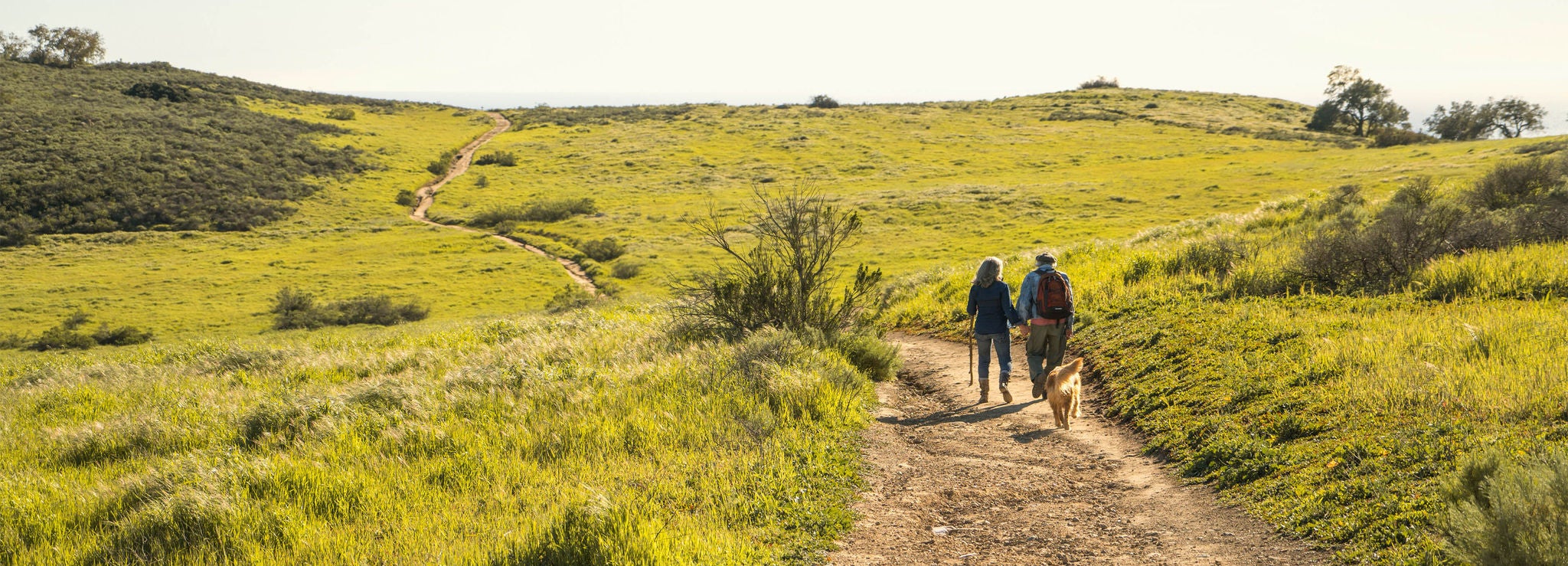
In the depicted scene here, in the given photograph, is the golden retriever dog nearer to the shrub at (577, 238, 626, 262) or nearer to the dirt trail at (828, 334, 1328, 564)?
the dirt trail at (828, 334, 1328, 564)

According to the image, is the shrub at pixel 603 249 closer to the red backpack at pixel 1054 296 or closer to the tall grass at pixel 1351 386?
the tall grass at pixel 1351 386

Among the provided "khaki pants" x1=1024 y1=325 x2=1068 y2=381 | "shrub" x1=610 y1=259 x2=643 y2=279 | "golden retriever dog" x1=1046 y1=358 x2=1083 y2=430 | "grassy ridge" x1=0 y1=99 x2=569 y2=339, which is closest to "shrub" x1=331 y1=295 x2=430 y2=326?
"grassy ridge" x1=0 y1=99 x2=569 y2=339

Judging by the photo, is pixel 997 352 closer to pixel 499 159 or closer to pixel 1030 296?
pixel 1030 296

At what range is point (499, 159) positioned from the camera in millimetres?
83312

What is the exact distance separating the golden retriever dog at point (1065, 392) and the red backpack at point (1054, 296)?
0.94 m

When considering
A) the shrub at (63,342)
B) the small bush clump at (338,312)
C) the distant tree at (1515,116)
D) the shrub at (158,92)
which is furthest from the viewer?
the shrub at (158,92)

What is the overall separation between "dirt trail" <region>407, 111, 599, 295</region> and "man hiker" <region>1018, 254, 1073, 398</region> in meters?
31.2

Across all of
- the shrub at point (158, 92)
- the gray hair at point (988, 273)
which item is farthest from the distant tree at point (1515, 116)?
the shrub at point (158, 92)

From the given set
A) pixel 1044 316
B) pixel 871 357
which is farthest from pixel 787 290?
pixel 1044 316

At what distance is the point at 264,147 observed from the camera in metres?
79.1

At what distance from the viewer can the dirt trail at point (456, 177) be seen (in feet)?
147

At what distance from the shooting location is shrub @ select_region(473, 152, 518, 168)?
82.5m

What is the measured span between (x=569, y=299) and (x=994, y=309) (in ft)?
97.2

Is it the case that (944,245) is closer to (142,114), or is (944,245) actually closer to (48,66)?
(142,114)
